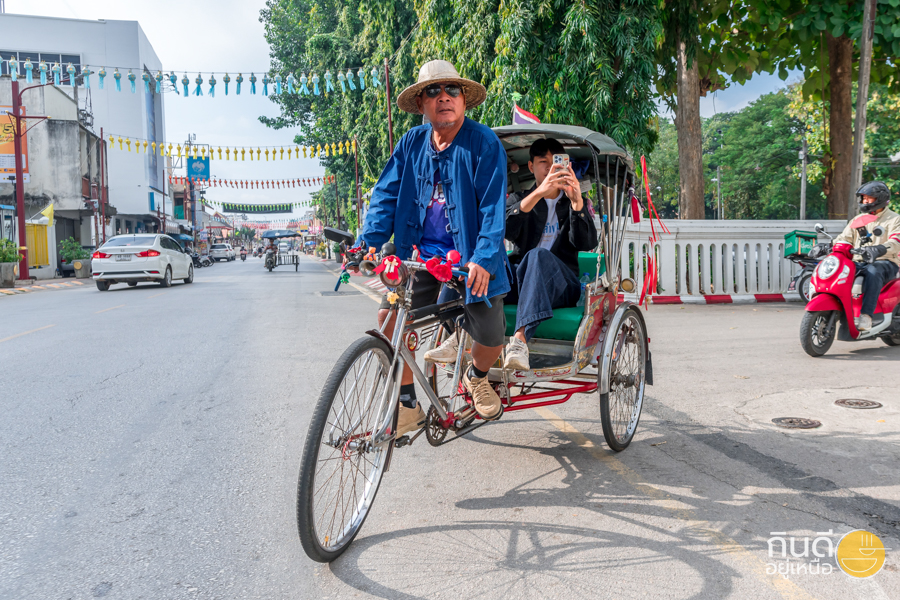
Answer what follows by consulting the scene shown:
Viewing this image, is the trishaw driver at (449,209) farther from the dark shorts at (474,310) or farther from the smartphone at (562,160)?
the smartphone at (562,160)

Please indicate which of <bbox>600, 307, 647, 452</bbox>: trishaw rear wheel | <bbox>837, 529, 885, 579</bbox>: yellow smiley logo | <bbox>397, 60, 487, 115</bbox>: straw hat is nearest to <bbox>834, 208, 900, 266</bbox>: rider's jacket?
<bbox>600, 307, 647, 452</bbox>: trishaw rear wheel

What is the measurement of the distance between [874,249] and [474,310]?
5.45 metres

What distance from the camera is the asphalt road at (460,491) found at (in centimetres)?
255

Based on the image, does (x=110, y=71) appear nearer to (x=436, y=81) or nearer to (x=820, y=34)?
(x=820, y=34)

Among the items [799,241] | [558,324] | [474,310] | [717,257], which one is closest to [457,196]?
[474,310]

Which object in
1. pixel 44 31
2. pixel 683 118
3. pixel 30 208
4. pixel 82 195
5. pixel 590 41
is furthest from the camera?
pixel 44 31

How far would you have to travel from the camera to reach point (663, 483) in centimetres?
353

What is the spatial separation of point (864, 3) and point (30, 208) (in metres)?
37.4

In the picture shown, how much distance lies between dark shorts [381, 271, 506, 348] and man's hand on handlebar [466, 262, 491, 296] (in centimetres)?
18

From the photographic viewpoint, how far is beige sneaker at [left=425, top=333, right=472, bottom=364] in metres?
3.63

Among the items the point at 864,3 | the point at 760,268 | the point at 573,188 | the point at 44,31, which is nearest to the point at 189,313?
the point at 573,188

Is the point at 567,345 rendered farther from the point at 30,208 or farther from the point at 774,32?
the point at 30,208
